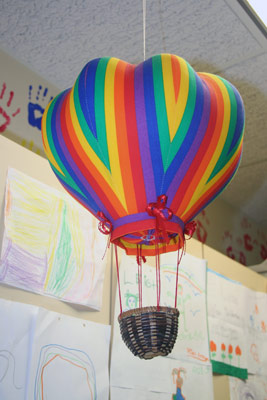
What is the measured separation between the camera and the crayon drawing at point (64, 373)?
125 centimetres

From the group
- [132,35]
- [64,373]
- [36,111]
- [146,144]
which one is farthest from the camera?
[36,111]

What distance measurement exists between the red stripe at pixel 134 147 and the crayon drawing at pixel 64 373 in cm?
57

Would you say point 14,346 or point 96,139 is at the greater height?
point 96,139

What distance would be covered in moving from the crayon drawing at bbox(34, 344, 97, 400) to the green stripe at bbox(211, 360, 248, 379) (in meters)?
0.66

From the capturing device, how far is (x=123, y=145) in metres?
0.91

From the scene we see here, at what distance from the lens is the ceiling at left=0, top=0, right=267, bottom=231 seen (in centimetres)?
167

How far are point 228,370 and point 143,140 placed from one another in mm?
1354

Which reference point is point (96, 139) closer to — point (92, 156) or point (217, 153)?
point (92, 156)

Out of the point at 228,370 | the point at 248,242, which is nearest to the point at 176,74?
the point at 228,370

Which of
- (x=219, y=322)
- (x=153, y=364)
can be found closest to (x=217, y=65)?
(x=219, y=322)

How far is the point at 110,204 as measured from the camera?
3.15ft

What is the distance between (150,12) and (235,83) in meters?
0.55

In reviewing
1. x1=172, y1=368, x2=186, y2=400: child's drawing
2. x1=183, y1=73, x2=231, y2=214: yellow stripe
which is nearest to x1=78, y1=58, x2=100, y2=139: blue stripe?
x1=183, y1=73, x2=231, y2=214: yellow stripe

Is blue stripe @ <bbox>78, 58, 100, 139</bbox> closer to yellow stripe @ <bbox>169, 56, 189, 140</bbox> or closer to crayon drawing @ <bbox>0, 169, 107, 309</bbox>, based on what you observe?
yellow stripe @ <bbox>169, 56, 189, 140</bbox>
